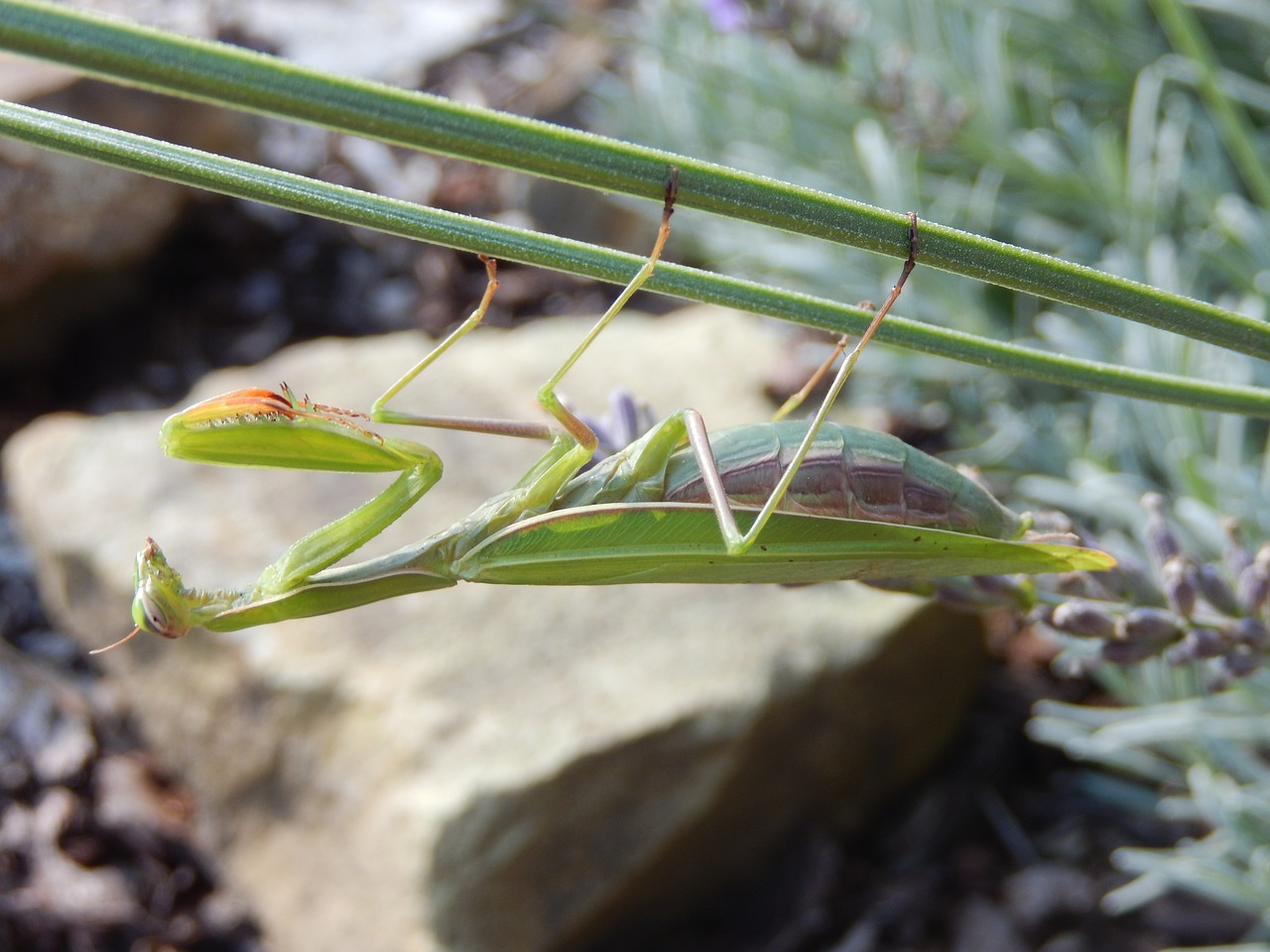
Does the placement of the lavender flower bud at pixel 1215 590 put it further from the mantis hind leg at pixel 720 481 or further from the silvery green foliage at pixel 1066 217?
the silvery green foliage at pixel 1066 217

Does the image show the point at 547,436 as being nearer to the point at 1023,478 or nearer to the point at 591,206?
the point at 1023,478

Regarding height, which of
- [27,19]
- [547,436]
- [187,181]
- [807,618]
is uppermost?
[27,19]

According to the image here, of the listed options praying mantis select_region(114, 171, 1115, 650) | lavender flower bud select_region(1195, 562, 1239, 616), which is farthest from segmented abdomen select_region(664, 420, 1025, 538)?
lavender flower bud select_region(1195, 562, 1239, 616)

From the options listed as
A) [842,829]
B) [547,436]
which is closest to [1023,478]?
[842,829]

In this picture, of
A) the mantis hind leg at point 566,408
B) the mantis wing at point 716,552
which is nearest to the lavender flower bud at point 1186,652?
the mantis wing at point 716,552

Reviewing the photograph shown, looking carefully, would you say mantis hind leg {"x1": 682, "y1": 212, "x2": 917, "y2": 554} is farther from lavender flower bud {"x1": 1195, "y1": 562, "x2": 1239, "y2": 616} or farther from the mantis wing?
lavender flower bud {"x1": 1195, "y1": 562, "x2": 1239, "y2": 616}

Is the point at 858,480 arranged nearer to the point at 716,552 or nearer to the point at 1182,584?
the point at 716,552

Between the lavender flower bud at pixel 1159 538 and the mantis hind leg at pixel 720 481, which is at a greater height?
the mantis hind leg at pixel 720 481
